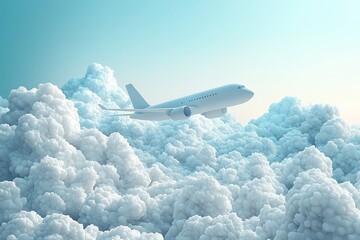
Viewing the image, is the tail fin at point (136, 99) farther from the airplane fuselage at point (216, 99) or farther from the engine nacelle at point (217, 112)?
the engine nacelle at point (217, 112)

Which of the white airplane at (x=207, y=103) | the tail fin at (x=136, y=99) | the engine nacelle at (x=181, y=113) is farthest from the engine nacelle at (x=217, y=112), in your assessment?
the tail fin at (x=136, y=99)

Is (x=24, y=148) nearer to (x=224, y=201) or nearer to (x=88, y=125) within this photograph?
(x=224, y=201)

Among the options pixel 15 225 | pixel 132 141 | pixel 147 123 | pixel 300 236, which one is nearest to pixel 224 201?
pixel 300 236

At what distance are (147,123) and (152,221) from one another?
64360 millimetres

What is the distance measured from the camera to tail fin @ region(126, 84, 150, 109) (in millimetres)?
94688

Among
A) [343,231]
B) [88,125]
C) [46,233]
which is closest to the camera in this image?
[343,231]

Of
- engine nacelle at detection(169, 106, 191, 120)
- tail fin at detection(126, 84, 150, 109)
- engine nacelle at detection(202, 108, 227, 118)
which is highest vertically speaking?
tail fin at detection(126, 84, 150, 109)

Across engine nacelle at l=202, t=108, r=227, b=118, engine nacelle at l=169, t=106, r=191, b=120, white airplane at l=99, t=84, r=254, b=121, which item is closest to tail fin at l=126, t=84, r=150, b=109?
white airplane at l=99, t=84, r=254, b=121

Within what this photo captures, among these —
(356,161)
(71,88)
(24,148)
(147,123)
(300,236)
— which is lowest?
(300,236)

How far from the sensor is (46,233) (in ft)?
107

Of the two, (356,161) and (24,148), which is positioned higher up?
(24,148)

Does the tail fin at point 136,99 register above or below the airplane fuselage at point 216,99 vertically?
above

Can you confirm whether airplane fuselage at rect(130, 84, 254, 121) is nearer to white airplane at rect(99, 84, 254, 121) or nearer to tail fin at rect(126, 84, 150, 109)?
white airplane at rect(99, 84, 254, 121)

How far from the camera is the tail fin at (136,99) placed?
94.7 m
